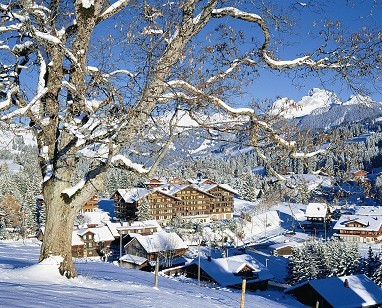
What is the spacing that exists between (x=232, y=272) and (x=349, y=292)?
27.8 feet

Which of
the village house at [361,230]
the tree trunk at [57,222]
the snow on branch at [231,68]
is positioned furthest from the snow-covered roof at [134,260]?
the snow on branch at [231,68]

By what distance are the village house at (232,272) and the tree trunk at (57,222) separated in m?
22.9

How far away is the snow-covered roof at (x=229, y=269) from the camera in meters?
27.4

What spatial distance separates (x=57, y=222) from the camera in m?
5.28

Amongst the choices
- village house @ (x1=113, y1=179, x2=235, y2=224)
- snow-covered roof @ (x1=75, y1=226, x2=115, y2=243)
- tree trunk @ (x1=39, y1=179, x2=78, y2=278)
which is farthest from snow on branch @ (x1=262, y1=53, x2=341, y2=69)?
village house @ (x1=113, y1=179, x2=235, y2=224)

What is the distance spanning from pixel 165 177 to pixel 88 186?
3.26 ft

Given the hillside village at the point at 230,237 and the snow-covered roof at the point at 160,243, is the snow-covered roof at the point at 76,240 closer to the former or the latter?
the hillside village at the point at 230,237

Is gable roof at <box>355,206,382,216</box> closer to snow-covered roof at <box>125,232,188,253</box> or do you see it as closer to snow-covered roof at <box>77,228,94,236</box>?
snow-covered roof at <box>125,232,188,253</box>

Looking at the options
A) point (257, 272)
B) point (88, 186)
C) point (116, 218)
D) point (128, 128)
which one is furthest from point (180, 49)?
point (116, 218)

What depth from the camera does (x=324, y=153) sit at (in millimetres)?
5031

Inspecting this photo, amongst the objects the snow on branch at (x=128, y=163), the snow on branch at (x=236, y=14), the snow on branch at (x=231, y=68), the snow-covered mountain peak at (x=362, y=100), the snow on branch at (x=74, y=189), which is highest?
the snow on branch at (x=236, y=14)

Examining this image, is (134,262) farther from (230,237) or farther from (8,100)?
(8,100)

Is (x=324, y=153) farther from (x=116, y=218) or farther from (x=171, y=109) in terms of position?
(x=116, y=218)

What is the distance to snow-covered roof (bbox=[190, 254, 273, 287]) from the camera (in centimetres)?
2739
